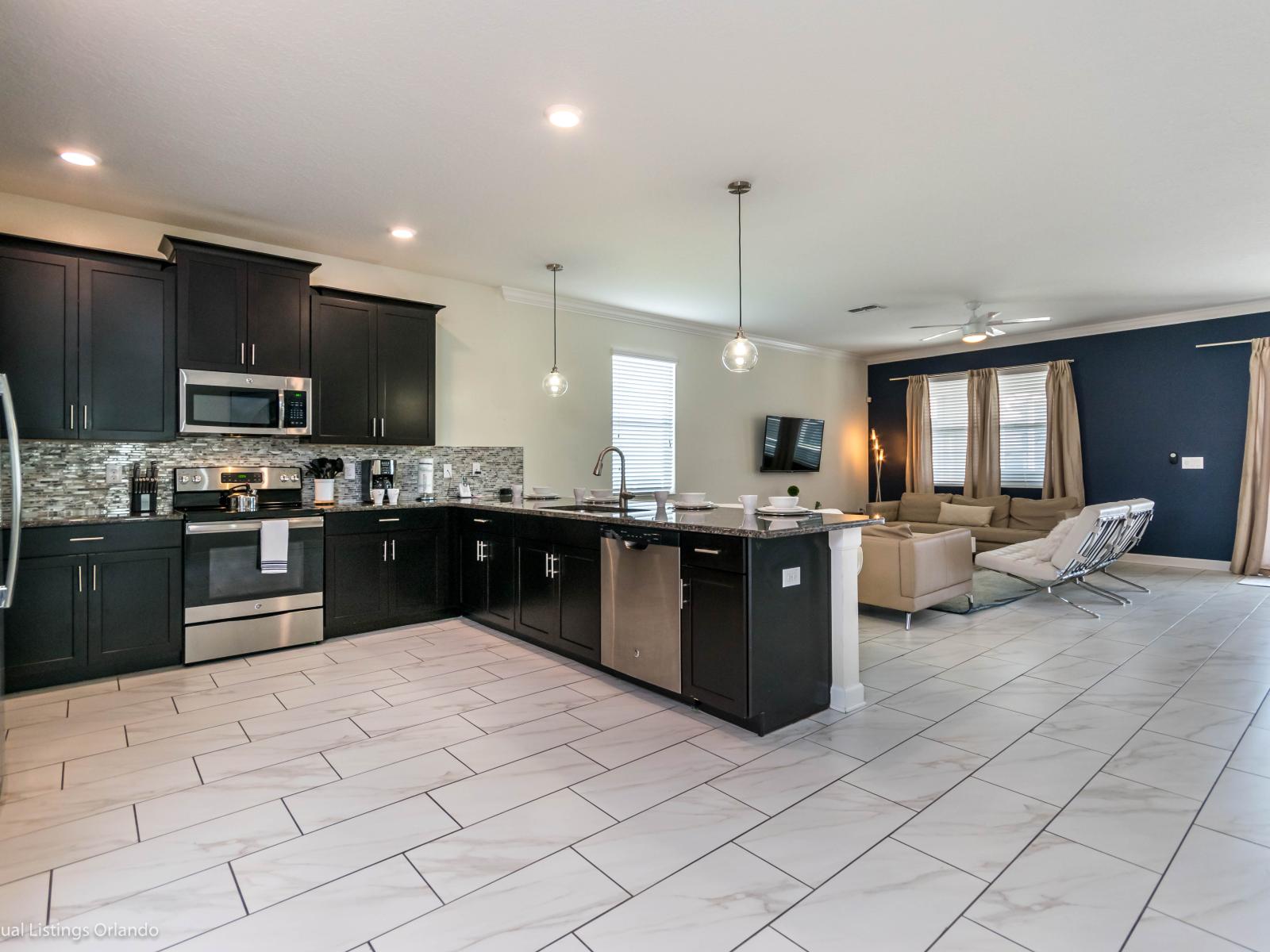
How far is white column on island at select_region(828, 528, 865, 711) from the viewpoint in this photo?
334cm

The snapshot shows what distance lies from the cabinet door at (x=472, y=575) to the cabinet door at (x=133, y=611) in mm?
1879

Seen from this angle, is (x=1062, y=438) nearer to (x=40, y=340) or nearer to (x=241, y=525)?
(x=241, y=525)

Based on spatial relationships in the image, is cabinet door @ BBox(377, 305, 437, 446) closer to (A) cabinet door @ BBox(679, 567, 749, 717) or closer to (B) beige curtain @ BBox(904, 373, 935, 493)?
(A) cabinet door @ BBox(679, 567, 749, 717)

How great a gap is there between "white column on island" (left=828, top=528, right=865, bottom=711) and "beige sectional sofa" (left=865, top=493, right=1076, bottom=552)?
439cm

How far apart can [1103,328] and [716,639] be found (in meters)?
7.43

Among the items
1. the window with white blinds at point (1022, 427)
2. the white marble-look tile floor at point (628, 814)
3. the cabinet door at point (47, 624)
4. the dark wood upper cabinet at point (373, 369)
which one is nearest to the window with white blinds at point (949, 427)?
the window with white blinds at point (1022, 427)

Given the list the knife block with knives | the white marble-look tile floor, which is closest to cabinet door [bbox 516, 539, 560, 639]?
the white marble-look tile floor

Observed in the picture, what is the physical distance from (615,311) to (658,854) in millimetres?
5669

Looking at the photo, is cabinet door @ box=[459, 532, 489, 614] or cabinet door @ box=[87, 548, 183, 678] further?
cabinet door @ box=[459, 532, 489, 614]

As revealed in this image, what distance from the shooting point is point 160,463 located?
439 centimetres

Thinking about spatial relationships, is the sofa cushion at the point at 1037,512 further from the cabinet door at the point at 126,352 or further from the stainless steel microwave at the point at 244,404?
the cabinet door at the point at 126,352

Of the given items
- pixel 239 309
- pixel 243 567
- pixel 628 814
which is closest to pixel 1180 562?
pixel 628 814

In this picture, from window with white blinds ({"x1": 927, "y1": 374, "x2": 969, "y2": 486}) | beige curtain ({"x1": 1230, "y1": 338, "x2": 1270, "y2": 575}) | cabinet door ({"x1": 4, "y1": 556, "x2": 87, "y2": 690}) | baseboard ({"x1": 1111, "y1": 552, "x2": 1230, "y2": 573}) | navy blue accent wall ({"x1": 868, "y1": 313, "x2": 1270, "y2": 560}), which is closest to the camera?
cabinet door ({"x1": 4, "y1": 556, "x2": 87, "y2": 690})

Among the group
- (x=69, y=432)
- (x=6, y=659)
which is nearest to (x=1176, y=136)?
(x=69, y=432)
